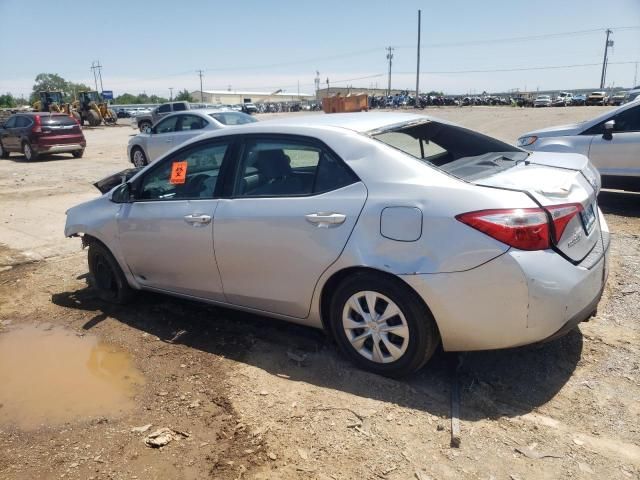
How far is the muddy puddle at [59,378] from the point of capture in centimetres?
323

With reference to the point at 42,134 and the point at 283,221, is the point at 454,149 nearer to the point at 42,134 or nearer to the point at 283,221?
the point at 283,221

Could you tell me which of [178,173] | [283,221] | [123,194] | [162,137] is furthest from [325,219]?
[162,137]

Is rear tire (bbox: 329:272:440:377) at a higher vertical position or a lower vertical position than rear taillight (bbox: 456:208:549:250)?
lower

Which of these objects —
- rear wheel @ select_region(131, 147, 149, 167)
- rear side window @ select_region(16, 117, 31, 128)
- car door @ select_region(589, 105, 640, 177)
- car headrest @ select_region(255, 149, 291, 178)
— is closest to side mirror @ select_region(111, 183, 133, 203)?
car headrest @ select_region(255, 149, 291, 178)

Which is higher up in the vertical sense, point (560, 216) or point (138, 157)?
point (560, 216)

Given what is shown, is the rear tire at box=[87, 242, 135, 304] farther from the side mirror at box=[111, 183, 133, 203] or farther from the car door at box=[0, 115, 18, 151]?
the car door at box=[0, 115, 18, 151]

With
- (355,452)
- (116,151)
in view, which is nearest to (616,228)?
A: (355,452)

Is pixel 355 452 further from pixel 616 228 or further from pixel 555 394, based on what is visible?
pixel 616 228

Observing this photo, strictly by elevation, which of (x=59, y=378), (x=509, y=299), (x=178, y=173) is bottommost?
(x=59, y=378)

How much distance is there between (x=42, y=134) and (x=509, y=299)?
61.6 ft

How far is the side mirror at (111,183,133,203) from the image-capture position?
446 cm

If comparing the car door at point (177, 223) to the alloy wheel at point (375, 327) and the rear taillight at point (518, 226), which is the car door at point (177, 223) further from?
the rear taillight at point (518, 226)

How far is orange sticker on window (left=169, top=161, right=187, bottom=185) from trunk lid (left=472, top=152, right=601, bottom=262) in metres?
2.31

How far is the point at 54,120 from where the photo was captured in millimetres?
18156
